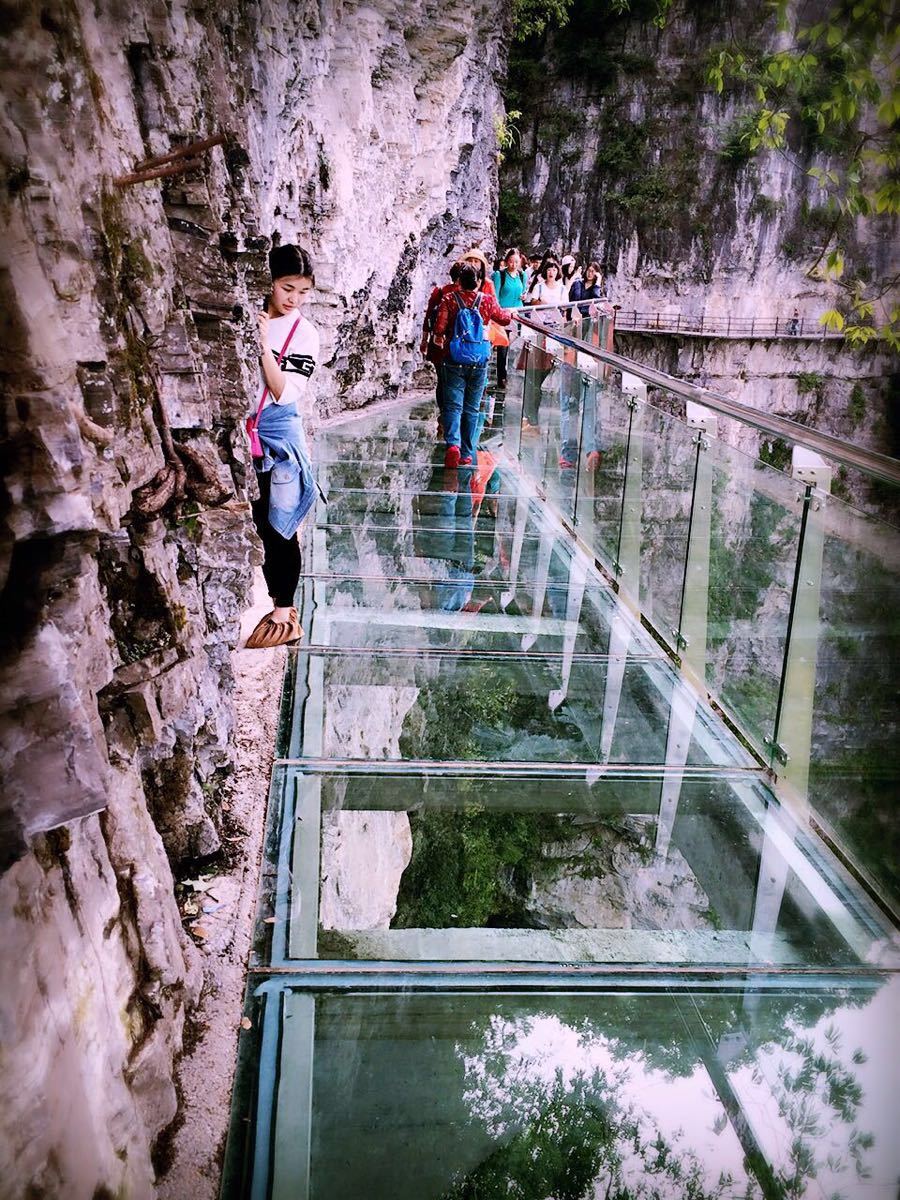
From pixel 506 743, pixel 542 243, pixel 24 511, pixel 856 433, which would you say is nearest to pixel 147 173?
pixel 24 511

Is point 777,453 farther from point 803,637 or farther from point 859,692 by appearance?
point 859,692

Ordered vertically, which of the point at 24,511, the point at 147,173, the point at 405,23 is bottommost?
the point at 24,511

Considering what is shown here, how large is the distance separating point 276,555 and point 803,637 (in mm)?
2306

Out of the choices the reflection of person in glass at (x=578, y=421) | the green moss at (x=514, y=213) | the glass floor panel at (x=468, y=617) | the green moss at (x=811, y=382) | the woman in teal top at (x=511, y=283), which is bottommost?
the green moss at (x=811, y=382)

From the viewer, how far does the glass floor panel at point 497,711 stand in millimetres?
3854

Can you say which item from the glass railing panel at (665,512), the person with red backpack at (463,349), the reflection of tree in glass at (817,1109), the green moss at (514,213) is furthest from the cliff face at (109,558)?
the green moss at (514,213)

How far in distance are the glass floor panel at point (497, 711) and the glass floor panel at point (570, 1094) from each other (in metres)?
1.28

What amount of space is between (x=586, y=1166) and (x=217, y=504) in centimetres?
194

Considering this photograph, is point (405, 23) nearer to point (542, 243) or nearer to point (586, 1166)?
point (586, 1166)

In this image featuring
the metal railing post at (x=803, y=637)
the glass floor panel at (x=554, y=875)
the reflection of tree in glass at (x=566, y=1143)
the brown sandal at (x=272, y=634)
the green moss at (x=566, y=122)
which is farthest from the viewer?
the green moss at (x=566, y=122)

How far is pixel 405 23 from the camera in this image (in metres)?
13.7

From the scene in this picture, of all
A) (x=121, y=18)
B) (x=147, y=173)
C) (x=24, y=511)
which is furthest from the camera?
(x=121, y=18)

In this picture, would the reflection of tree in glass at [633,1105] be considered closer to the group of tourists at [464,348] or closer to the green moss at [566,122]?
the group of tourists at [464,348]

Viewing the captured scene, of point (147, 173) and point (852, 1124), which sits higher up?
point (147, 173)
